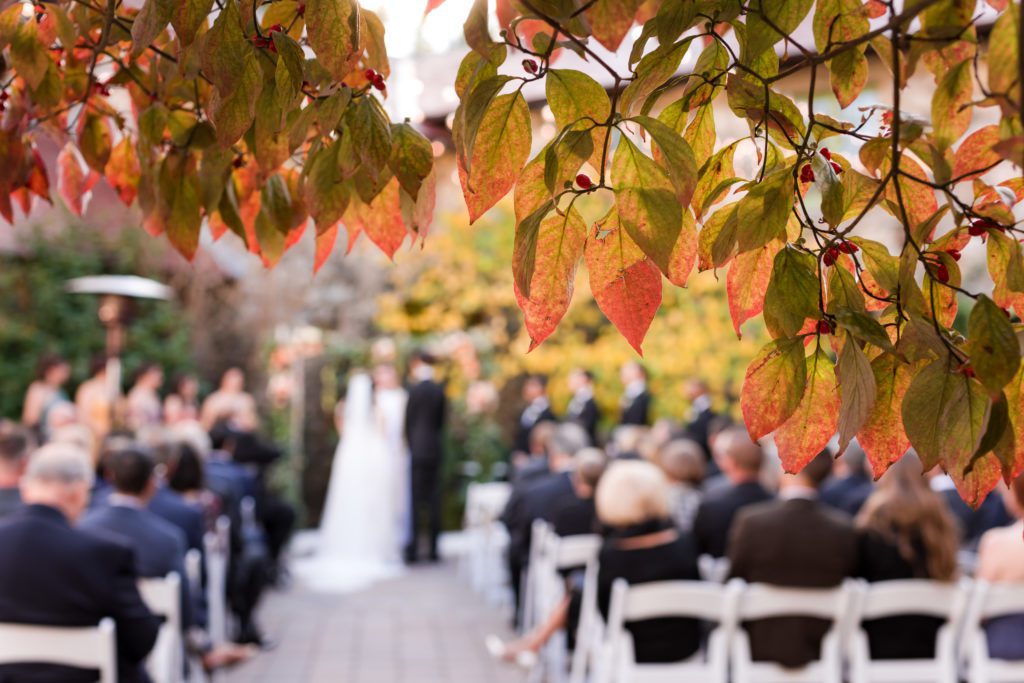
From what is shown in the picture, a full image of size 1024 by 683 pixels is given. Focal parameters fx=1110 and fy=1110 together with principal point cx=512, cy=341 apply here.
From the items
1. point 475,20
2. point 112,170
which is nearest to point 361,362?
point 112,170

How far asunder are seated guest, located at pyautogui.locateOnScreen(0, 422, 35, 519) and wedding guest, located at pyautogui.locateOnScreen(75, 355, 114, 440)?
12.9 ft

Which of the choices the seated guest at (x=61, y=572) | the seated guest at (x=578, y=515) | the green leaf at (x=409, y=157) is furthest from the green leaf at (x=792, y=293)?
the seated guest at (x=578, y=515)

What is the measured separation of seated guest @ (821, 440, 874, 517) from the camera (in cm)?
609

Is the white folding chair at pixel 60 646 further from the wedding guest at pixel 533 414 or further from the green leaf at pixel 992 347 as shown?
the wedding guest at pixel 533 414

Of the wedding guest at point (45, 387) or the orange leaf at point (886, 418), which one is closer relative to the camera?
the orange leaf at point (886, 418)

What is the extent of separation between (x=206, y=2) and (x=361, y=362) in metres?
11.4

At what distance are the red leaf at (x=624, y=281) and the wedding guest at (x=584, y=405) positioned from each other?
35.6ft

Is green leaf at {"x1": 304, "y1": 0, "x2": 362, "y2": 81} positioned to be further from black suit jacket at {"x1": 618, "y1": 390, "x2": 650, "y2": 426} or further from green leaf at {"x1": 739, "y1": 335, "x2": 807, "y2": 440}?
black suit jacket at {"x1": 618, "y1": 390, "x2": 650, "y2": 426}

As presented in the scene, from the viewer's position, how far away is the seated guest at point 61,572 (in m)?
3.59

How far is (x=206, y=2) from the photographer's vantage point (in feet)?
3.49

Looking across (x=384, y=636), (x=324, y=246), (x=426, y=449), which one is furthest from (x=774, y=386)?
(x=426, y=449)

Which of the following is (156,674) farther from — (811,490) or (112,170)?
(112,170)

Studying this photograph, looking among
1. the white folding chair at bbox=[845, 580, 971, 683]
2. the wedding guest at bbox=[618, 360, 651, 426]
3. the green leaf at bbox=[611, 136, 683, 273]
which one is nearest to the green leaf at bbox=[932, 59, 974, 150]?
the green leaf at bbox=[611, 136, 683, 273]

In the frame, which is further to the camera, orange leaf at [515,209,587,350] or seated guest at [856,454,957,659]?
seated guest at [856,454,957,659]
